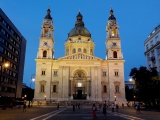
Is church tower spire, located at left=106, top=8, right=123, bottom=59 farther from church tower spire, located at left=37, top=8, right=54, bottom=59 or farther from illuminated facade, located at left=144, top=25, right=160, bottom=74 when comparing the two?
church tower spire, located at left=37, top=8, right=54, bottom=59

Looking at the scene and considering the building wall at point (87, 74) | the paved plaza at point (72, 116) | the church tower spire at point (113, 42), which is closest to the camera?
the paved plaza at point (72, 116)

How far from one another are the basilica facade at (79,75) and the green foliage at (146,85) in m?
14.5

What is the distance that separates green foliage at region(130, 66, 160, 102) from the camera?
35.0 meters

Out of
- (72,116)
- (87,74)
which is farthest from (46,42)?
(72,116)

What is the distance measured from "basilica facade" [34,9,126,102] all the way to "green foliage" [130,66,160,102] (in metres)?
14.5

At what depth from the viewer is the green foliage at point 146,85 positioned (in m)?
35.0

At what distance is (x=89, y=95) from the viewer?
55.5 m

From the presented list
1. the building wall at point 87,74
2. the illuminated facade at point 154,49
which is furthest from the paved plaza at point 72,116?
the building wall at point 87,74

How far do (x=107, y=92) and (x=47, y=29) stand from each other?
30.8 metres

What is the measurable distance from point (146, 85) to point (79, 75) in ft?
86.5

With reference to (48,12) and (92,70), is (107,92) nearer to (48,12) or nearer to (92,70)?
(92,70)

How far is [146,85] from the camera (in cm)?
3803

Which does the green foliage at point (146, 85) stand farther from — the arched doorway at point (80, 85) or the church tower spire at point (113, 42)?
the arched doorway at point (80, 85)

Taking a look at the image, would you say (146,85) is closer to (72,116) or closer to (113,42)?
(72,116)
